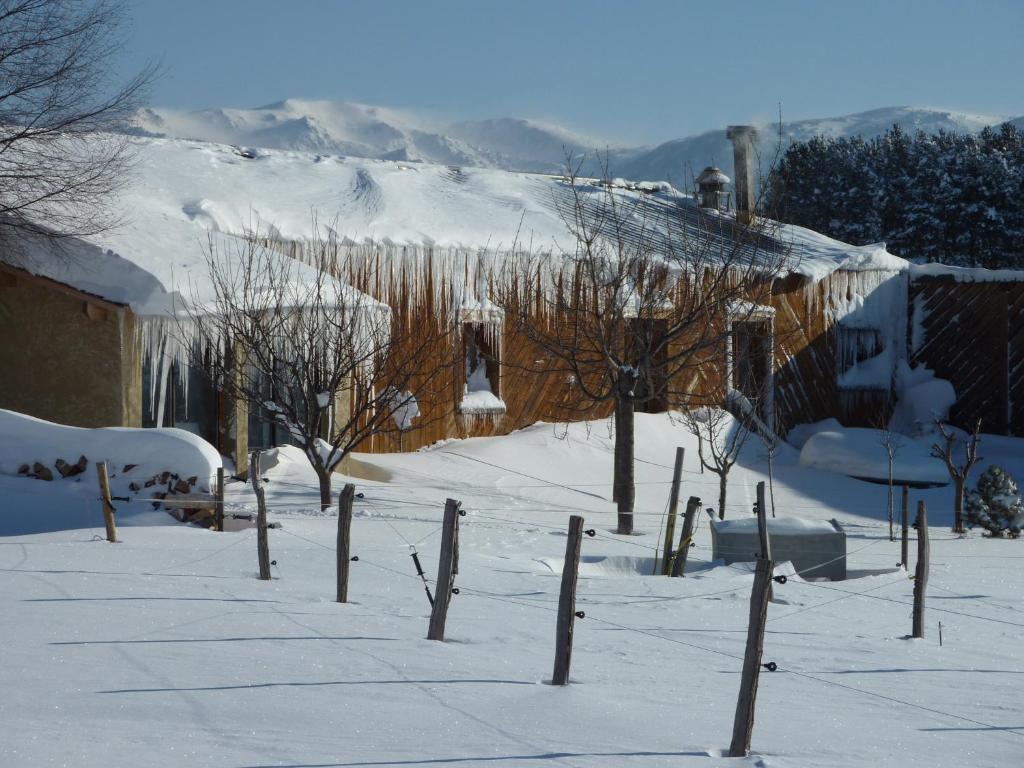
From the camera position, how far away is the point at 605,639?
26.5 ft

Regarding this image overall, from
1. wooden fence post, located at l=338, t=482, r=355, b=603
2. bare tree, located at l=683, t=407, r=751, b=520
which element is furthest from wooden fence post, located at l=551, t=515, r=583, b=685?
bare tree, located at l=683, t=407, r=751, b=520

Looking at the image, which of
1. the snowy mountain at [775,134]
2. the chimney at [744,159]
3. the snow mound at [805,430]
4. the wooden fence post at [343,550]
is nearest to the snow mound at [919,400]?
the snow mound at [805,430]

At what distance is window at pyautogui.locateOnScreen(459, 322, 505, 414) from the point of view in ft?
59.5

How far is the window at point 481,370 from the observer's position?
59.5 feet

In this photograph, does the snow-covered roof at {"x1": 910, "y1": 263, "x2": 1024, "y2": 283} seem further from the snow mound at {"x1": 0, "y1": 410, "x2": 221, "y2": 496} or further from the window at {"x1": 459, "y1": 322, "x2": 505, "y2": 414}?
the snow mound at {"x1": 0, "y1": 410, "x2": 221, "y2": 496}

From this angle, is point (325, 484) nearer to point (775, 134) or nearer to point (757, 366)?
point (757, 366)

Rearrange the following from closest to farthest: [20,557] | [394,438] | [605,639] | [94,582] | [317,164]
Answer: [605,639] → [94,582] → [20,557] → [394,438] → [317,164]

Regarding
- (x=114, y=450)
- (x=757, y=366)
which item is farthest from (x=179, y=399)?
(x=757, y=366)

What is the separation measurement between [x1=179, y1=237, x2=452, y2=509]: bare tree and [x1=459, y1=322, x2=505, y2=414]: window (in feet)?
10.0

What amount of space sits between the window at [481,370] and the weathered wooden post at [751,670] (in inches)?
484

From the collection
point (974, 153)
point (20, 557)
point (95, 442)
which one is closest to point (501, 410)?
point (95, 442)

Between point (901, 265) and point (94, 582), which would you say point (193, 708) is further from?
point (901, 265)

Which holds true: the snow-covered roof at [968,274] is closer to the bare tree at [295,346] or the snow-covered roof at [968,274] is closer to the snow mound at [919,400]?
the snow mound at [919,400]

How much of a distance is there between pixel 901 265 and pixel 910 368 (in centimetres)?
180
